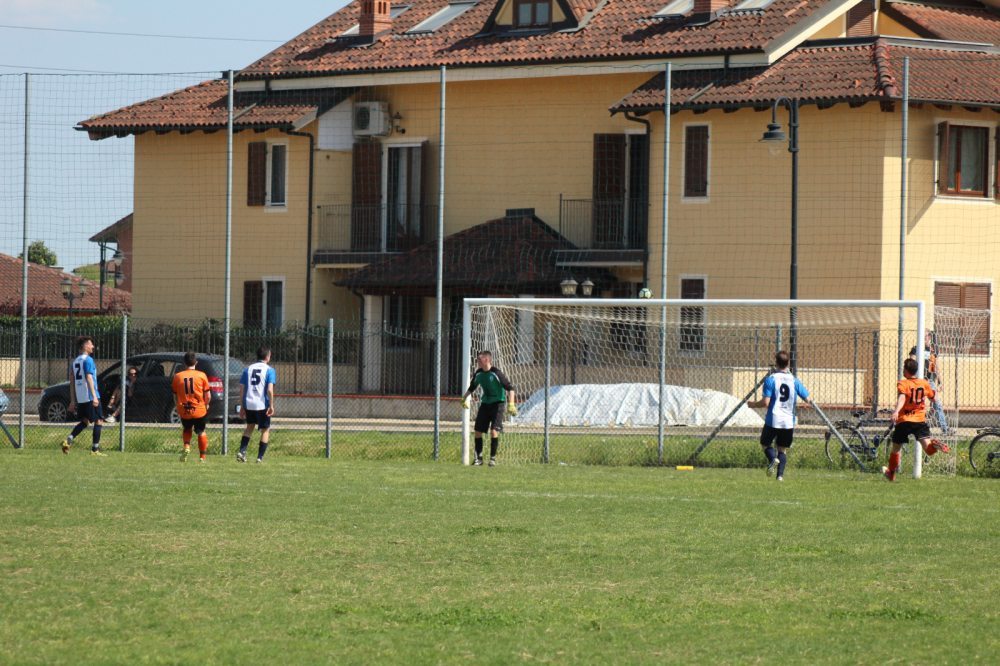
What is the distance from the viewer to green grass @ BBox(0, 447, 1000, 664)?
850cm

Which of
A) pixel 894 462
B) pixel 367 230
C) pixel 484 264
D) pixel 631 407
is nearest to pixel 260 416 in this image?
pixel 631 407

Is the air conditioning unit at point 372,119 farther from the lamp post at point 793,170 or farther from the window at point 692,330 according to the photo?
the window at point 692,330

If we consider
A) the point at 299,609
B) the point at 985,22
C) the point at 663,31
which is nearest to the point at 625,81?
the point at 663,31

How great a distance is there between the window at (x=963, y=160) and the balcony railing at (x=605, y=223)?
21.0 ft

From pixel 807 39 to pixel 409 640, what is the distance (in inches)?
1126

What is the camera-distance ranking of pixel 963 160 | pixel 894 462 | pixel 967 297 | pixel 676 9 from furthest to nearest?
pixel 676 9 → pixel 963 160 → pixel 967 297 → pixel 894 462

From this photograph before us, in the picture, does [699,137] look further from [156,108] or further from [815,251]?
[156,108]

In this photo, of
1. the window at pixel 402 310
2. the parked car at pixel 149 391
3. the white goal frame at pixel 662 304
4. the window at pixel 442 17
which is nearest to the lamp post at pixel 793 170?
the white goal frame at pixel 662 304

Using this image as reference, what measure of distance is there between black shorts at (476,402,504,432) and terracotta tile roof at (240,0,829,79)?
14178mm

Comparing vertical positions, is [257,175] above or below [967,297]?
above

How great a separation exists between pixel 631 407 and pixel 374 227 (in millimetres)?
16671

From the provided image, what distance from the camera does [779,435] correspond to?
20.0 meters

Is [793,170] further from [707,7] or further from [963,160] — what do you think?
[707,7]

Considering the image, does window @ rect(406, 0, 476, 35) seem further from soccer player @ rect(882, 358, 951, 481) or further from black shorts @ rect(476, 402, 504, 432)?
soccer player @ rect(882, 358, 951, 481)
